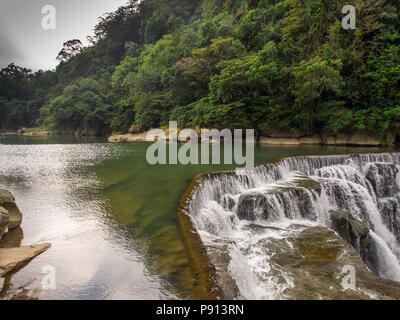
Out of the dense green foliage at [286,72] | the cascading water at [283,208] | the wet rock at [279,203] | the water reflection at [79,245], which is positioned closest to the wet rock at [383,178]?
the cascading water at [283,208]

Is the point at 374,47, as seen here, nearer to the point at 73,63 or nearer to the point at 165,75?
the point at 165,75

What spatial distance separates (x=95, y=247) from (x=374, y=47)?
17.7 meters

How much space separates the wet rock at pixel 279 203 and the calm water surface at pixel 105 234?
1979 mm

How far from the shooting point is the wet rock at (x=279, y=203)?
6.39 m

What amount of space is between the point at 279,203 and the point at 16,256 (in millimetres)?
6006

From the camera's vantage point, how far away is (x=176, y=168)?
9945 mm

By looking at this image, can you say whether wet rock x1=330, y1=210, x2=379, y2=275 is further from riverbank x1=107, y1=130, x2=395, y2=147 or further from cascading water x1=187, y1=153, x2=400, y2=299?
riverbank x1=107, y1=130, x2=395, y2=147

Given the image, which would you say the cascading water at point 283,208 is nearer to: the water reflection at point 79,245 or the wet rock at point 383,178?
the wet rock at point 383,178

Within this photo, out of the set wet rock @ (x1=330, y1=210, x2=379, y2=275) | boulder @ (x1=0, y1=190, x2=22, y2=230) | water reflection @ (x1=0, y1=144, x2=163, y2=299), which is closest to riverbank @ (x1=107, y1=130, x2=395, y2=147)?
wet rock @ (x1=330, y1=210, x2=379, y2=275)

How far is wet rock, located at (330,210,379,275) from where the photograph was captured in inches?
228

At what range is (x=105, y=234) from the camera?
4535mm
